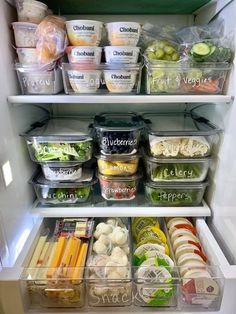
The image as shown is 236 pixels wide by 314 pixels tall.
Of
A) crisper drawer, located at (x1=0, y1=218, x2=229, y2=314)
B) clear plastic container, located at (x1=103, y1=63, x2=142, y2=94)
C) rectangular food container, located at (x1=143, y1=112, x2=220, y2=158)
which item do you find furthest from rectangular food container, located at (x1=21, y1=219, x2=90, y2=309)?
clear plastic container, located at (x1=103, y1=63, x2=142, y2=94)

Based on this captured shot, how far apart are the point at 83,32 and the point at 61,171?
0.45 m

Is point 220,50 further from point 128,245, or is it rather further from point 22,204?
point 22,204

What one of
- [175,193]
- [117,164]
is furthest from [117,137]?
[175,193]

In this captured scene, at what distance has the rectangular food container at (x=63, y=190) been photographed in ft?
2.91

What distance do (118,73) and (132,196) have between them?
447 mm

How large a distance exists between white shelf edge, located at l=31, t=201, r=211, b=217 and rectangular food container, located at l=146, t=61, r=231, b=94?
1.36ft

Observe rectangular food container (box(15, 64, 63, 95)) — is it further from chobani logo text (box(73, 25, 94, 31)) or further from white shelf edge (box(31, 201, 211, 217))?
white shelf edge (box(31, 201, 211, 217))

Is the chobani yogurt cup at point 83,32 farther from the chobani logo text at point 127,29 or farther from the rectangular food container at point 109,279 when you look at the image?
the rectangular food container at point 109,279

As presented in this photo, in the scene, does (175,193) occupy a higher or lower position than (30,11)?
lower

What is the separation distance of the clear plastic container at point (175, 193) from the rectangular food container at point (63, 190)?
0.22m

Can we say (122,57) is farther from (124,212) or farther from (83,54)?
(124,212)

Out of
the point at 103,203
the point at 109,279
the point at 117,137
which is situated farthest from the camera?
the point at 103,203

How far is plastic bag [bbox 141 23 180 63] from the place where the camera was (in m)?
0.75

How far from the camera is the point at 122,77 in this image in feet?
2.45
